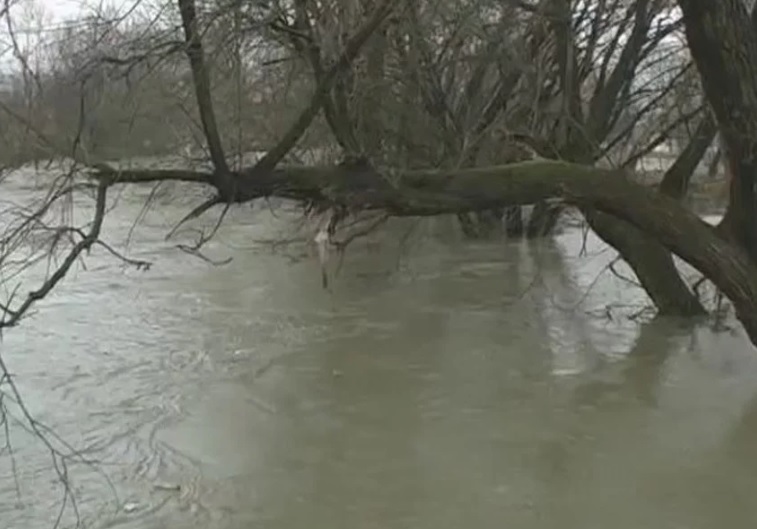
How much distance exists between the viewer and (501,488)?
18.9 ft

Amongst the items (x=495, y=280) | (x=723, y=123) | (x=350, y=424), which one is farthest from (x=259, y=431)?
(x=495, y=280)

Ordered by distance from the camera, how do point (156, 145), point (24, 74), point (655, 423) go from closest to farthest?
point (24, 74) < point (655, 423) < point (156, 145)

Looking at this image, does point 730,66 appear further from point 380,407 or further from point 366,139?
point 366,139

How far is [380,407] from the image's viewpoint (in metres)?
7.26

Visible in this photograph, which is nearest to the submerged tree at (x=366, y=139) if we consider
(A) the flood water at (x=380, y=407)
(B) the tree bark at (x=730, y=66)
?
(B) the tree bark at (x=730, y=66)

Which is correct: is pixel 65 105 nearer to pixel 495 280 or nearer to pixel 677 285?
pixel 677 285

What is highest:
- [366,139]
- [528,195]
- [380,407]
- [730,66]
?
[730,66]

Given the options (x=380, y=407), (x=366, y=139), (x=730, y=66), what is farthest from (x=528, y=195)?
(x=366, y=139)

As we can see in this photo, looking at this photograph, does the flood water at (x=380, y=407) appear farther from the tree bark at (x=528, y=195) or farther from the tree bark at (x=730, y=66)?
the tree bark at (x=730, y=66)

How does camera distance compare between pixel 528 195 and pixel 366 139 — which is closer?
pixel 528 195

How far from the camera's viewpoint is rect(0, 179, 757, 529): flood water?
5598 mm

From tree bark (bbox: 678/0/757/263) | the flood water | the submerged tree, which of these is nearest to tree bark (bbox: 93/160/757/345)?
the submerged tree

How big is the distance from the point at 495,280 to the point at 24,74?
762cm

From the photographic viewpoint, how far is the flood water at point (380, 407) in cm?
560
